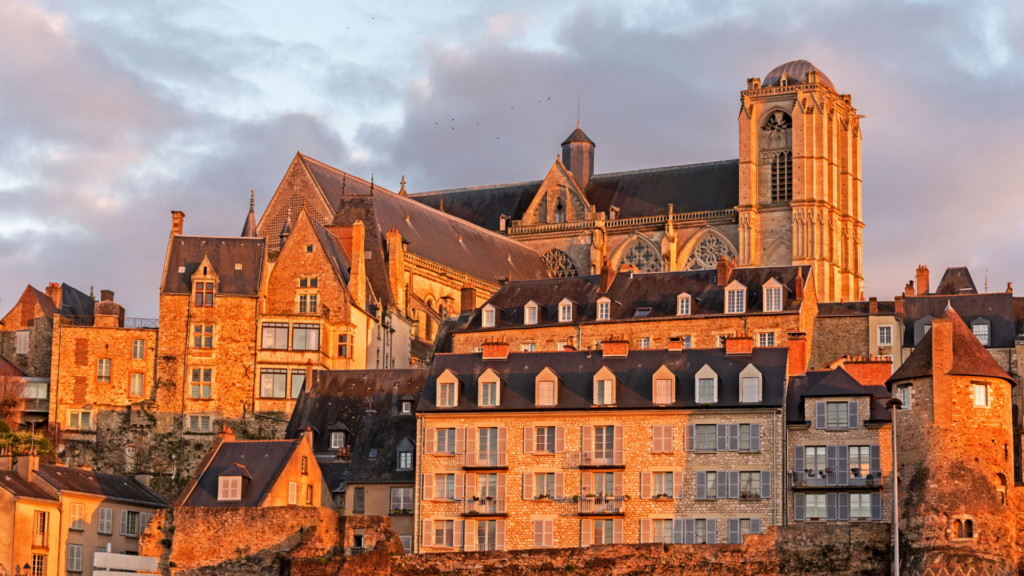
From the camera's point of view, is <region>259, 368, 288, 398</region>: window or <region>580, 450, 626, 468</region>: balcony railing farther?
<region>259, 368, 288, 398</region>: window

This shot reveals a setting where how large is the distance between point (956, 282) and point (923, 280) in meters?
1.54

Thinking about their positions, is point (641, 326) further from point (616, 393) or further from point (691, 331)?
point (616, 393)

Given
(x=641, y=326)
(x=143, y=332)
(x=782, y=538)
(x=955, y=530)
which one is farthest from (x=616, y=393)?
(x=143, y=332)

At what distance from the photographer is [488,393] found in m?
48.6

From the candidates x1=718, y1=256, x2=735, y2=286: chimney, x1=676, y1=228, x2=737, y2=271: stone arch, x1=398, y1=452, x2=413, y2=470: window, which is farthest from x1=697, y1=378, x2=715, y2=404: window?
x1=676, y1=228, x2=737, y2=271: stone arch

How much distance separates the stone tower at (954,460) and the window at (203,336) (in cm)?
2914

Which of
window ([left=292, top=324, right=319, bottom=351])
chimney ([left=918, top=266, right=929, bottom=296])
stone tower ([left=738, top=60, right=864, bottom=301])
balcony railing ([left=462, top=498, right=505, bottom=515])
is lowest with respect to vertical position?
balcony railing ([left=462, top=498, right=505, bottom=515])

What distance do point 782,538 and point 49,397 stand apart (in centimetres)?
3305

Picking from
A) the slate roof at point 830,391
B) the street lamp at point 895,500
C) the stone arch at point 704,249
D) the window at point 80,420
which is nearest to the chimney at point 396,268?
the window at point 80,420

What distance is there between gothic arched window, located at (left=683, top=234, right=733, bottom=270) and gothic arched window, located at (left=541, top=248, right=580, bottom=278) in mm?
7237

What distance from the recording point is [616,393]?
47656 millimetres

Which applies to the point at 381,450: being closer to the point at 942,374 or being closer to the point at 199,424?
the point at 199,424

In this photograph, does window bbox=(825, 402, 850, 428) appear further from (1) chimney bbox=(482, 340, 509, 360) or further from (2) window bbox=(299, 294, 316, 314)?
(2) window bbox=(299, 294, 316, 314)

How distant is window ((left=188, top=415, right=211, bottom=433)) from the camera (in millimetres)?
63062
